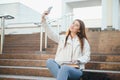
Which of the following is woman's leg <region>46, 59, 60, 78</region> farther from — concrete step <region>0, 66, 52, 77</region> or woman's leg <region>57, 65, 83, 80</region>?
concrete step <region>0, 66, 52, 77</region>

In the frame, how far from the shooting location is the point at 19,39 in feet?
22.8

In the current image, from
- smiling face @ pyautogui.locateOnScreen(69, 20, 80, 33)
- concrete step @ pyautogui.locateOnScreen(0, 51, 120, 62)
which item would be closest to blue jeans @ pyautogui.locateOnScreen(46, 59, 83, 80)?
smiling face @ pyautogui.locateOnScreen(69, 20, 80, 33)

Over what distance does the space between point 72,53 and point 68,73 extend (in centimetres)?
32

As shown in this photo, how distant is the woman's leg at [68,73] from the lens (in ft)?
8.95

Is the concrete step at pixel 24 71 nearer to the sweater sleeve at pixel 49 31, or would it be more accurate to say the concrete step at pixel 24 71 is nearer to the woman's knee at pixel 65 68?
the sweater sleeve at pixel 49 31

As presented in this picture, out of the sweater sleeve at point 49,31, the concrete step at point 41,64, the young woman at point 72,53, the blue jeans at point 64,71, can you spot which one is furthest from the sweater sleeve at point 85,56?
the concrete step at point 41,64

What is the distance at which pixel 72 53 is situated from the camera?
3010mm

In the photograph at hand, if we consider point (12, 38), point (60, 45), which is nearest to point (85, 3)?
point (12, 38)

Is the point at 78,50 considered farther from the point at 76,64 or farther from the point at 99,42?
the point at 99,42

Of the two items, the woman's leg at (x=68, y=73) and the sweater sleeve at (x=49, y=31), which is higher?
the sweater sleeve at (x=49, y=31)

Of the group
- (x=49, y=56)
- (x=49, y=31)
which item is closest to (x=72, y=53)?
(x=49, y=31)

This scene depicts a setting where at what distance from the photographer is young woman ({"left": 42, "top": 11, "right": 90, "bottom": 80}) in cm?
286

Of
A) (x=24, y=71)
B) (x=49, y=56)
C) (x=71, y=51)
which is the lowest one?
(x=24, y=71)

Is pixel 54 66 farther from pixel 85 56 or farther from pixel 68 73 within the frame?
pixel 85 56
